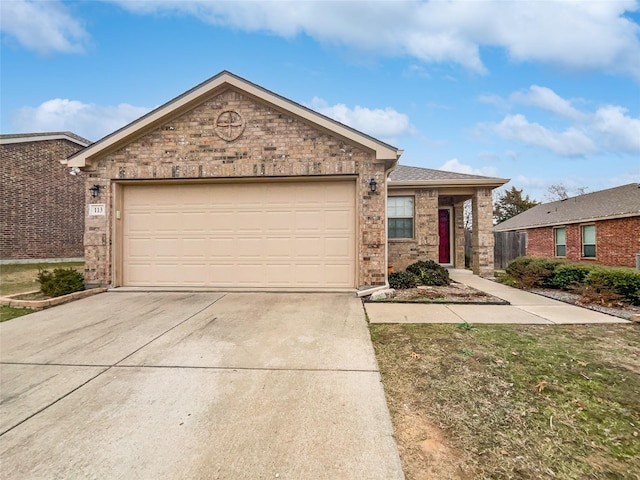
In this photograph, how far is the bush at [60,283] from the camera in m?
6.34

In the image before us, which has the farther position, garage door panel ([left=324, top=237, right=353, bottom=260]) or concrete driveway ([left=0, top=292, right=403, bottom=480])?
garage door panel ([left=324, top=237, right=353, bottom=260])

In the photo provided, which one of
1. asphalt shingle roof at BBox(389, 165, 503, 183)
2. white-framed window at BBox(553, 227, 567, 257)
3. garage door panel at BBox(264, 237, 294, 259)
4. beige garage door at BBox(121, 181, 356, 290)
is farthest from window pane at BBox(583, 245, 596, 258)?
garage door panel at BBox(264, 237, 294, 259)

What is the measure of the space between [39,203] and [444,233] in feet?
60.8

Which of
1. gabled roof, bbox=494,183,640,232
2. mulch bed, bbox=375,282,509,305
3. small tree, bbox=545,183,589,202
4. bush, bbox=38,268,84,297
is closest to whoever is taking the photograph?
mulch bed, bbox=375,282,509,305

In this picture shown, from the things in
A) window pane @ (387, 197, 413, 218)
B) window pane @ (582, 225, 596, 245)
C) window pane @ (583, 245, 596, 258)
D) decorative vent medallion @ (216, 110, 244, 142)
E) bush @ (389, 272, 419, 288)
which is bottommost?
bush @ (389, 272, 419, 288)

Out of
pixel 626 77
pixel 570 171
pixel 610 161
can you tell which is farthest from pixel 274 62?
pixel 570 171

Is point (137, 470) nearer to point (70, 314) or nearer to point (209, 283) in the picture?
point (70, 314)

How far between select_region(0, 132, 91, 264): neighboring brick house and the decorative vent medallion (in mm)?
12002

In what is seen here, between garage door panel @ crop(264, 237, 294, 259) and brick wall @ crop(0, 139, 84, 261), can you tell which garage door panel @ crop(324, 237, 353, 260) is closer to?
garage door panel @ crop(264, 237, 294, 259)

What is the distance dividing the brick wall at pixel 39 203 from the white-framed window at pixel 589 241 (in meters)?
25.5

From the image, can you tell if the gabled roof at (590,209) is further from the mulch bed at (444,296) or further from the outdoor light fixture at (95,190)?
the outdoor light fixture at (95,190)

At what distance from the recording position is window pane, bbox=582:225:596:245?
14055 mm

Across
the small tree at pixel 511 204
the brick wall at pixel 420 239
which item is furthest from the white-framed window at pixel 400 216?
A: the small tree at pixel 511 204

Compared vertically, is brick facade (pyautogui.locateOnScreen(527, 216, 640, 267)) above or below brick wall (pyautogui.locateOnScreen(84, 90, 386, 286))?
below
